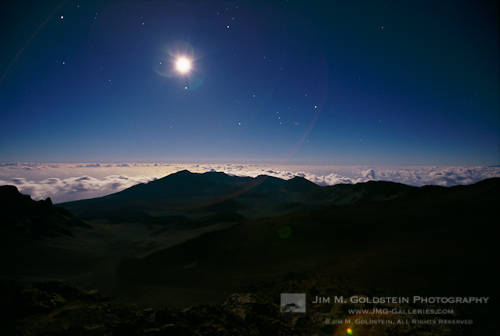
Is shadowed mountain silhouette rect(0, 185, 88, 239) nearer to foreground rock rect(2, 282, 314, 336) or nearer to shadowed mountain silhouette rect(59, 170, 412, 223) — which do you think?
shadowed mountain silhouette rect(59, 170, 412, 223)

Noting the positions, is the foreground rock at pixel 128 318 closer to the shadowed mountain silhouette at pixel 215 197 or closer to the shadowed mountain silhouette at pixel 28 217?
the shadowed mountain silhouette at pixel 28 217

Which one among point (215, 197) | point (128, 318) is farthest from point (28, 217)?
point (215, 197)

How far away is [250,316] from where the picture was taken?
827 centimetres

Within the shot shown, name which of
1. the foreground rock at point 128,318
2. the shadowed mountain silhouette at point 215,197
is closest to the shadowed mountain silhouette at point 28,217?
the shadowed mountain silhouette at point 215,197

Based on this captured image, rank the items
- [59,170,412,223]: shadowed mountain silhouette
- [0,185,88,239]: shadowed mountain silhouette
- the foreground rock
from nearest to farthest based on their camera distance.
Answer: the foreground rock → [0,185,88,239]: shadowed mountain silhouette → [59,170,412,223]: shadowed mountain silhouette

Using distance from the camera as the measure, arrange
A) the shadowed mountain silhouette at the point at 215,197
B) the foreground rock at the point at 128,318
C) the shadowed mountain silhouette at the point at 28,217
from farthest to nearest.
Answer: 1. the shadowed mountain silhouette at the point at 215,197
2. the shadowed mountain silhouette at the point at 28,217
3. the foreground rock at the point at 128,318

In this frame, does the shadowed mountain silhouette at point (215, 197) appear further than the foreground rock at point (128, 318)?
Yes

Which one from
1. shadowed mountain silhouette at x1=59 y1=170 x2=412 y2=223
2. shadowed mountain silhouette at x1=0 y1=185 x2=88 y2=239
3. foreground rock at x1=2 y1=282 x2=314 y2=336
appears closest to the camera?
foreground rock at x1=2 y1=282 x2=314 y2=336

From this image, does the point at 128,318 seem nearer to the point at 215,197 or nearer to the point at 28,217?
the point at 28,217

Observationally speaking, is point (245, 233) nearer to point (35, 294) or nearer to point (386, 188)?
point (35, 294)

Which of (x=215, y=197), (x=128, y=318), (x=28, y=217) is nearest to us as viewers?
(x=128, y=318)

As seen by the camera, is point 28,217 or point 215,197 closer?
point 28,217

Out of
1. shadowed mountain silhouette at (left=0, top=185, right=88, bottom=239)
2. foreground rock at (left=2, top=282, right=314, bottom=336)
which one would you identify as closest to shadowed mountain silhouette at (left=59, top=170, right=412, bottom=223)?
shadowed mountain silhouette at (left=0, top=185, right=88, bottom=239)

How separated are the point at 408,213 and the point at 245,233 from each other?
70.4 feet
